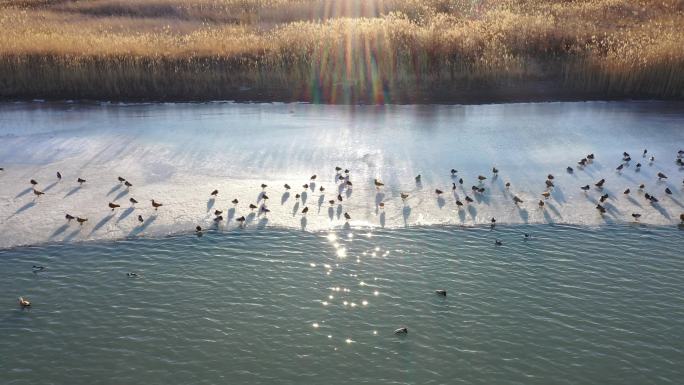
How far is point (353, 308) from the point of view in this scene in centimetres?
927

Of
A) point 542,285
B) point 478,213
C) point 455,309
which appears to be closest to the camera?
point 455,309

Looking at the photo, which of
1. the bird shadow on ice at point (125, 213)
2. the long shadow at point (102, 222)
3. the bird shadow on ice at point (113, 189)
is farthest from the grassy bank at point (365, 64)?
the long shadow at point (102, 222)

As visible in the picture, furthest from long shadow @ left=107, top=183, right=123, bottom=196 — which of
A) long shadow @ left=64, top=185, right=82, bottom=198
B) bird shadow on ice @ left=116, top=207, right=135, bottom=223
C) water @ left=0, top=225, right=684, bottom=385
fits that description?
water @ left=0, top=225, right=684, bottom=385

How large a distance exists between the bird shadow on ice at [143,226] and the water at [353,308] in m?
0.38

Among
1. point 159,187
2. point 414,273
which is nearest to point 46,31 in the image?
point 159,187

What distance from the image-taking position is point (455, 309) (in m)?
9.21

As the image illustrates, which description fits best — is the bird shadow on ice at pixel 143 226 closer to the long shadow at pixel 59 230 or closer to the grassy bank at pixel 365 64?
the long shadow at pixel 59 230

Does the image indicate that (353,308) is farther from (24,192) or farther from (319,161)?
(24,192)

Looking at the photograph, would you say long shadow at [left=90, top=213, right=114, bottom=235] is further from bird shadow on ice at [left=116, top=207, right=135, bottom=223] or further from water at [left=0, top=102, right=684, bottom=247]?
bird shadow on ice at [left=116, top=207, right=135, bottom=223]

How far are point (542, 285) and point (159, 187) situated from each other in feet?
31.3

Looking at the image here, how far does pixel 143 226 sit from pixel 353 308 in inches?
223

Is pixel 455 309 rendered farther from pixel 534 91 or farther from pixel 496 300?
pixel 534 91

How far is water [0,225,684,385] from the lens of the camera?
7.93 metres

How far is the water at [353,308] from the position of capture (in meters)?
7.93
